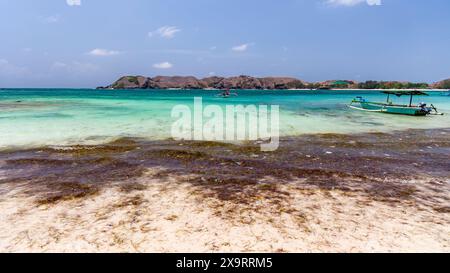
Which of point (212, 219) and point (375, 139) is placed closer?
point (212, 219)

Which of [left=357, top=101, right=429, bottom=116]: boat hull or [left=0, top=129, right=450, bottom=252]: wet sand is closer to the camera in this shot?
[left=0, top=129, right=450, bottom=252]: wet sand

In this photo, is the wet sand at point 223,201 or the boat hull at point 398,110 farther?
the boat hull at point 398,110

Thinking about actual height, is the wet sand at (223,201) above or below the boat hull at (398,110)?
below

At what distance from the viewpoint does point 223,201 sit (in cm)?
741

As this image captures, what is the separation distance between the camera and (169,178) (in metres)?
9.37

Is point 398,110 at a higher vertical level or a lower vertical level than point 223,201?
higher

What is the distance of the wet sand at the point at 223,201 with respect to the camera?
18.0 ft

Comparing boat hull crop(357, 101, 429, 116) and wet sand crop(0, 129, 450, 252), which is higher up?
boat hull crop(357, 101, 429, 116)

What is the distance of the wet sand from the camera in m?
5.48

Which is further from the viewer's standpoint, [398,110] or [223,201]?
[398,110]
